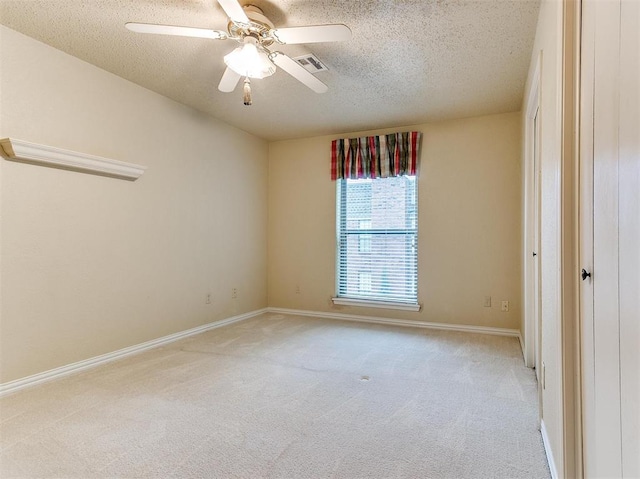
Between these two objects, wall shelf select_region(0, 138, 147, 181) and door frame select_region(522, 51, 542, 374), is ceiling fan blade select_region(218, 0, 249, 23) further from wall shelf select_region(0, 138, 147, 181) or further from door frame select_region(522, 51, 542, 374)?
door frame select_region(522, 51, 542, 374)

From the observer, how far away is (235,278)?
4352 mm

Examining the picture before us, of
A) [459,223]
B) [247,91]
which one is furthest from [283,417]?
[459,223]

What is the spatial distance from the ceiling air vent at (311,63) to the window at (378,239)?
187 centimetres

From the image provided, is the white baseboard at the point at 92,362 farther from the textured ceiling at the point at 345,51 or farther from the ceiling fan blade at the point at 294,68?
the ceiling fan blade at the point at 294,68

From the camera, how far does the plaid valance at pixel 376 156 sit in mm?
4156

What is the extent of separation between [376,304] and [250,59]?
313 centimetres

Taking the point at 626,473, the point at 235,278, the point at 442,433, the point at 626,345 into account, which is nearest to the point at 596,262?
the point at 626,345

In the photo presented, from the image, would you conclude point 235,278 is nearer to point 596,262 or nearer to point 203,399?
point 203,399

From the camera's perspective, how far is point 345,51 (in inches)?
101

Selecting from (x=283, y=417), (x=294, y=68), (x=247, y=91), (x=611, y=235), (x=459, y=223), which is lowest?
(x=283, y=417)

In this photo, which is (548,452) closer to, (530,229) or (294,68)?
(530,229)

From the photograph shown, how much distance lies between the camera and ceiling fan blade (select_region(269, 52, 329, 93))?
2.25 meters

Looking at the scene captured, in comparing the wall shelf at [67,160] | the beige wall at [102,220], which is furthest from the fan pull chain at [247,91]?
the beige wall at [102,220]

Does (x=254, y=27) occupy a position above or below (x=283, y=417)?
above
